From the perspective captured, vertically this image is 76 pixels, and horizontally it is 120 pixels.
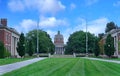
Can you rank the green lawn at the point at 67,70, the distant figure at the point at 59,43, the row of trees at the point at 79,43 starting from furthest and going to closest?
1. the distant figure at the point at 59,43
2. the row of trees at the point at 79,43
3. the green lawn at the point at 67,70

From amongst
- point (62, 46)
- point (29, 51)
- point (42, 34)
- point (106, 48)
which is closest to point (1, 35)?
point (29, 51)

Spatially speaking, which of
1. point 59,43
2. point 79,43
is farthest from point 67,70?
point 59,43

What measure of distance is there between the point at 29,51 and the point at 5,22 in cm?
1167

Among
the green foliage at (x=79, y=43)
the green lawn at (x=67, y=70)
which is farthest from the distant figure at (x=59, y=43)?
the green lawn at (x=67, y=70)

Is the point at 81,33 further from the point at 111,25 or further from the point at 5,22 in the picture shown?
the point at 5,22

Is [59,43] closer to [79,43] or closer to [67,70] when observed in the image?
[79,43]

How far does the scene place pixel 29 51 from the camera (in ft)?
296

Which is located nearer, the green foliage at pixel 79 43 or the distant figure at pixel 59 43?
the green foliage at pixel 79 43

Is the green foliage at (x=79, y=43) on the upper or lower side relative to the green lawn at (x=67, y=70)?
upper

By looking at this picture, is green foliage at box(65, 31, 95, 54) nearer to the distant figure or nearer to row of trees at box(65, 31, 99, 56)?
row of trees at box(65, 31, 99, 56)

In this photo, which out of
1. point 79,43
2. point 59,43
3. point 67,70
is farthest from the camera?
point 59,43

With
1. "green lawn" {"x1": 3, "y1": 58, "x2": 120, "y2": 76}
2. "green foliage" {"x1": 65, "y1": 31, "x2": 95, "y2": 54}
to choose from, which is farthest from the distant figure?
"green lawn" {"x1": 3, "y1": 58, "x2": 120, "y2": 76}

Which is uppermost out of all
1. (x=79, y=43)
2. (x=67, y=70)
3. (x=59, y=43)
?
(x=59, y=43)

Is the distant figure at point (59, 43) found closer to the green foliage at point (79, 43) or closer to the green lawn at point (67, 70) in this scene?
the green foliage at point (79, 43)
